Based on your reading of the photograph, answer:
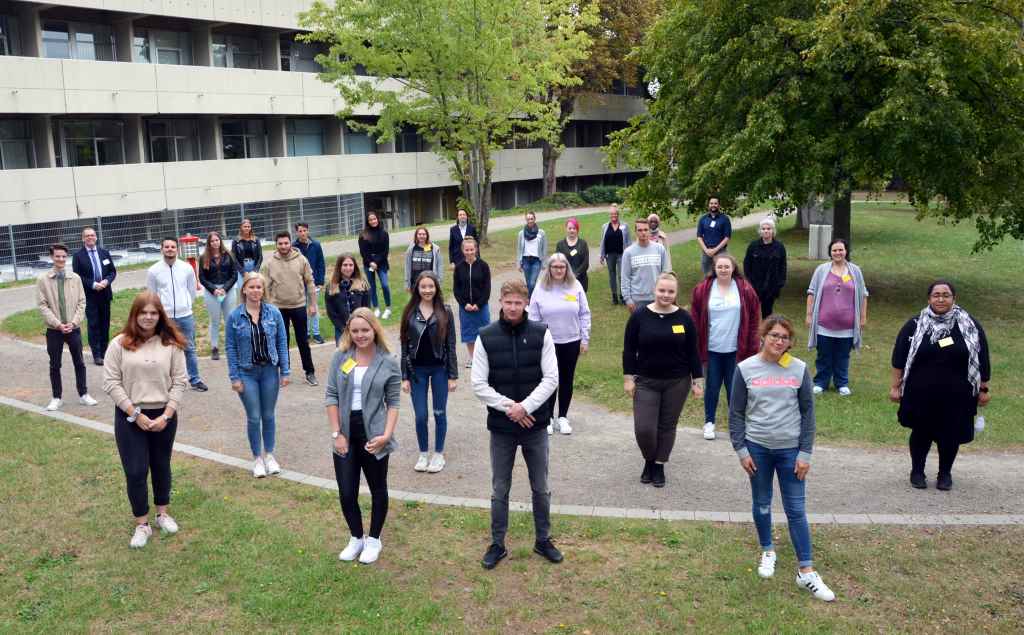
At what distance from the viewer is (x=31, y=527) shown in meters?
7.01

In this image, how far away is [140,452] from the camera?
6719mm

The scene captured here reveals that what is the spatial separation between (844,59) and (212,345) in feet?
36.4

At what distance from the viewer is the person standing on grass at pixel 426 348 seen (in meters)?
7.92

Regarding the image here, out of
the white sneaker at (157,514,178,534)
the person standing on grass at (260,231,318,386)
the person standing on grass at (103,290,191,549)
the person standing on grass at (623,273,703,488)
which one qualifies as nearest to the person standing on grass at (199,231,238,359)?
the person standing on grass at (260,231,318,386)

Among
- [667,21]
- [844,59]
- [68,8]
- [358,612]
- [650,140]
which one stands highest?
[68,8]

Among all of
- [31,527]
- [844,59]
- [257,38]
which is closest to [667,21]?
[844,59]

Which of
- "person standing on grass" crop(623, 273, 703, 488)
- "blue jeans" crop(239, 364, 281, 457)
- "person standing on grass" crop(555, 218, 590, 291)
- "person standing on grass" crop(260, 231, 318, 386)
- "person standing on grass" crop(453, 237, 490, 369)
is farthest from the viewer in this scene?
"person standing on grass" crop(555, 218, 590, 291)

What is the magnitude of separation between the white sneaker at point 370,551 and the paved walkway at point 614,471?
1133mm

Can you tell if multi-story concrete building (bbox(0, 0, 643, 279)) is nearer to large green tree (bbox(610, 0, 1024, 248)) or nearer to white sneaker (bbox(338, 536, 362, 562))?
large green tree (bbox(610, 0, 1024, 248))

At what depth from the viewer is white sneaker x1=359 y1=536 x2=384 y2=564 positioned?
250 inches

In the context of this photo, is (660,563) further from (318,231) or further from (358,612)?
(318,231)

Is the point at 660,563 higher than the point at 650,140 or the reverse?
the reverse

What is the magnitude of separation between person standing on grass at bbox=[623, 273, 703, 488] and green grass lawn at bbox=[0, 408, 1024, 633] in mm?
948

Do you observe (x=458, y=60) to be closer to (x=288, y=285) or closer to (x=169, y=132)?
(x=288, y=285)
